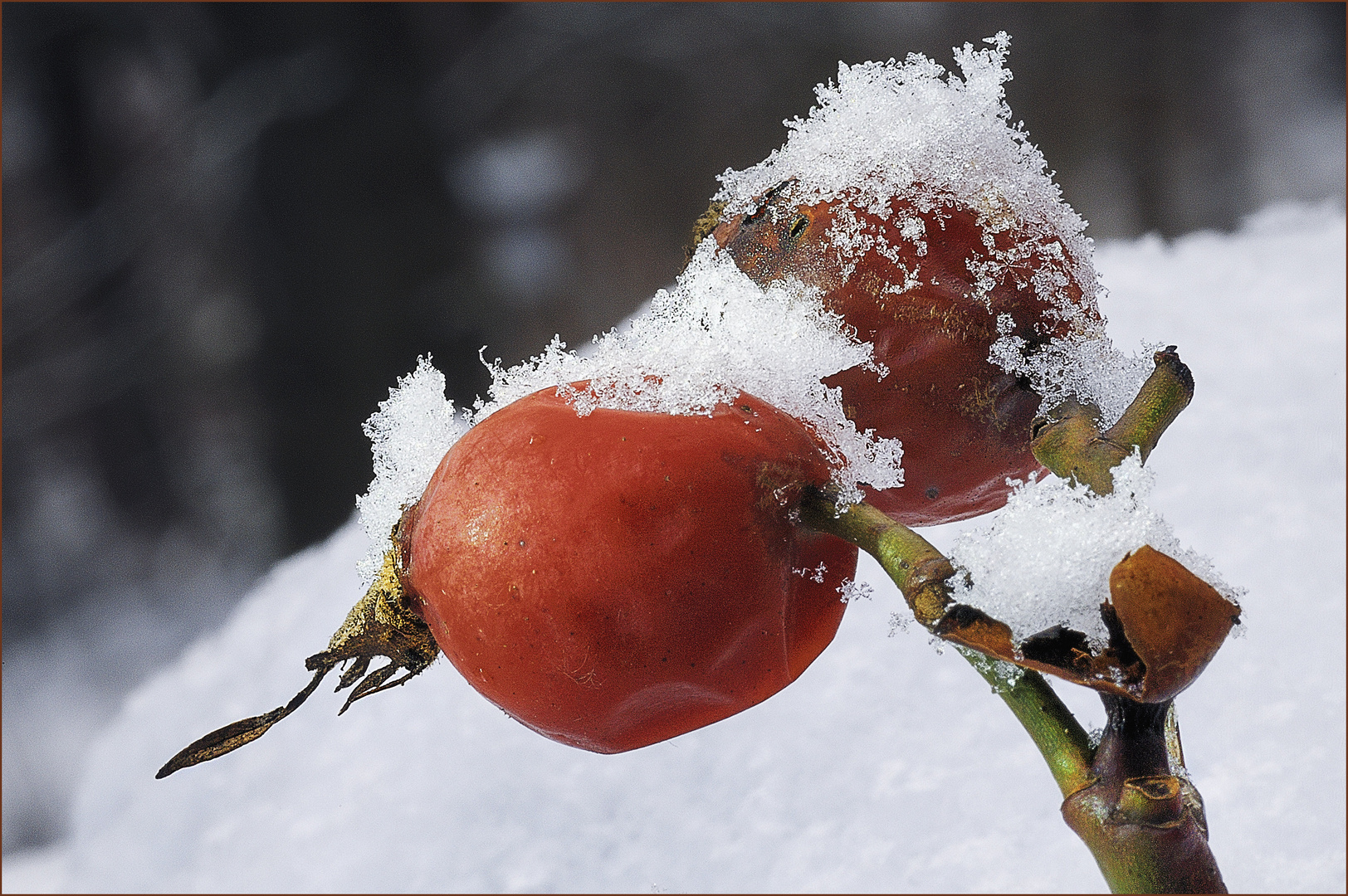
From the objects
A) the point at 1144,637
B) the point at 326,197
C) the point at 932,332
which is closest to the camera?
the point at 1144,637

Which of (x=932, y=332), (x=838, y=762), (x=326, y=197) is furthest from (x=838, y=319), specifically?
(x=326, y=197)

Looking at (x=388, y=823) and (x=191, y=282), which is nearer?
(x=388, y=823)

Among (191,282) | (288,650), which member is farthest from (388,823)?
(191,282)

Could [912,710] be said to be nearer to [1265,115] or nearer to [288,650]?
[288,650]

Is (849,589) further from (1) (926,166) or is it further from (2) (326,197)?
(2) (326,197)

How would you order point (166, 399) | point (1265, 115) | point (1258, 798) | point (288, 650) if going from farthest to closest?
point (166, 399)
point (1265, 115)
point (288, 650)
point (1258, 798)

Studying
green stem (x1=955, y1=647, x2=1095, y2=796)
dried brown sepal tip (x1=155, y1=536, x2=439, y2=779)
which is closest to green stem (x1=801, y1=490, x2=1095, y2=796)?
green stem (x1=955, y1=647, x2=1095, y2=796)

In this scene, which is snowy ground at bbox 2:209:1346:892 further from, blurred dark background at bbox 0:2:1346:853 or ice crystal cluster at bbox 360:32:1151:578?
blurred dark background at bbox 0:2:1346:853

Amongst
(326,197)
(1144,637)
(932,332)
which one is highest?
(326,197)
